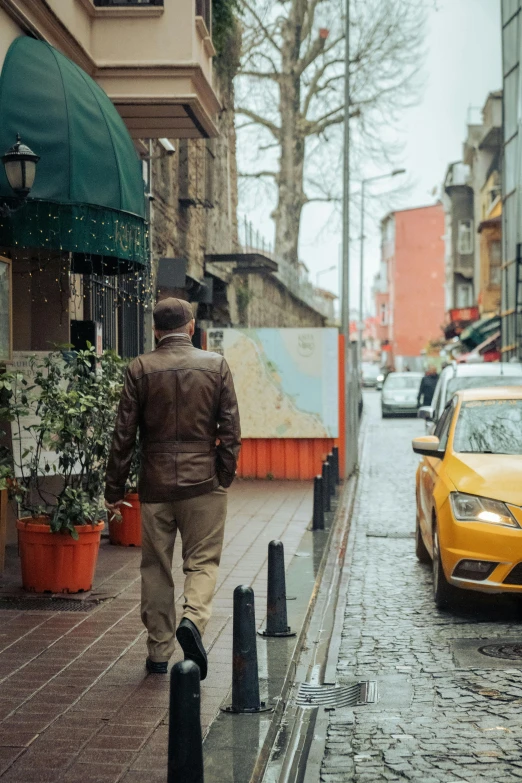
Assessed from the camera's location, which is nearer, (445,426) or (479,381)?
(445,426)

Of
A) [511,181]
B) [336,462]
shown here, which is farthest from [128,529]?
[511,181]

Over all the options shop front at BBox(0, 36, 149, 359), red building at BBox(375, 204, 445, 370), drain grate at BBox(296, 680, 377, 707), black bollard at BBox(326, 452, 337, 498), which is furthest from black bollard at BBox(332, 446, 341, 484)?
red building at BBox(375, 204, 445, 370)

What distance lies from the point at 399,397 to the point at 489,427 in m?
32.4

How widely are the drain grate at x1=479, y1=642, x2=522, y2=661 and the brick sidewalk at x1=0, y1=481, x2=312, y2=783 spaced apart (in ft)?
5.15

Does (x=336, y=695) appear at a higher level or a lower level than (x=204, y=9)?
lower

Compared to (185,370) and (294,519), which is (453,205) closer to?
(294,519)

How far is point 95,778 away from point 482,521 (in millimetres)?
4072

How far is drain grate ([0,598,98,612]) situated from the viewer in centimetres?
786

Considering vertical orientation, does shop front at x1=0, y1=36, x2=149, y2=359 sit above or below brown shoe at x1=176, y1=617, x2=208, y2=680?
above

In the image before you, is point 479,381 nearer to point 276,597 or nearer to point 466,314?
point 276,597

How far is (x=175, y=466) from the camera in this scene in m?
6.04

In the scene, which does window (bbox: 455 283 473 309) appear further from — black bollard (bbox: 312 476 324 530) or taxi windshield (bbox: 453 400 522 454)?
taxi windshield (bbox: 453 400 522 454)

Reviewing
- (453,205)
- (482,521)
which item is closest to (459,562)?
(482,521)

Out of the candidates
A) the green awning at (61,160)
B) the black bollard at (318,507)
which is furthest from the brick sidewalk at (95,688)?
the green awning at (61,160)
